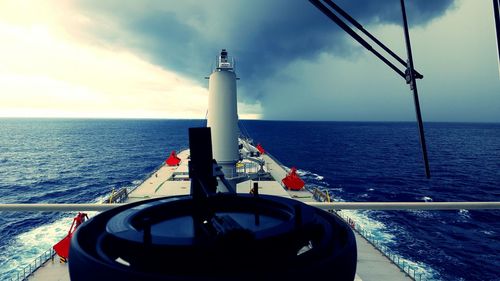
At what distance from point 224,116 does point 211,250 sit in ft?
30.3

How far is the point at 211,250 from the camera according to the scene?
129 centimetres

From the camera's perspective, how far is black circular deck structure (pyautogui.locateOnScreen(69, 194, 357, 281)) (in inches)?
46.8

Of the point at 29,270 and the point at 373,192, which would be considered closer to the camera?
the point at 29,270

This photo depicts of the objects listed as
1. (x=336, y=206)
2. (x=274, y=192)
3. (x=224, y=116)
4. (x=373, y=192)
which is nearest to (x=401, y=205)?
(x=336, y=206)

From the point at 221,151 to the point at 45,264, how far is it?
18509mm

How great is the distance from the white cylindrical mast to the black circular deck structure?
7.77 metres

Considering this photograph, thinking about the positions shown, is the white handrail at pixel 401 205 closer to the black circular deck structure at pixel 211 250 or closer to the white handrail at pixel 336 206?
the white handrail at pixel 336 206

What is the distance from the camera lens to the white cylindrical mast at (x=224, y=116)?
9.80 meters

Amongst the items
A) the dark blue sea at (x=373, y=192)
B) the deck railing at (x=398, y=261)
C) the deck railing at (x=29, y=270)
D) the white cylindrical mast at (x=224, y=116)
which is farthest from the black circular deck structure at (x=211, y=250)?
the dark blue sea at (x=373, y=192)

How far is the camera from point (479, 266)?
27.1m

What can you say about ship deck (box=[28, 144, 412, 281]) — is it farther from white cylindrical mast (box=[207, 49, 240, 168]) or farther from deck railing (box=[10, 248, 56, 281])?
white cylindrical mast (box=[207, 49, 240, 168])

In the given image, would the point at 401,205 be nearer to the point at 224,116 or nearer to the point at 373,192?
the point at 224,116

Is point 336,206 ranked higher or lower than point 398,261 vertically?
higher

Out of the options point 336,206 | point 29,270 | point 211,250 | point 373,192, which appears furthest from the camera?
point 373,192
